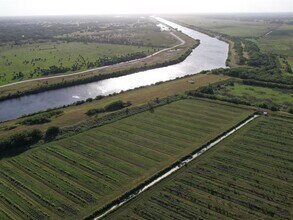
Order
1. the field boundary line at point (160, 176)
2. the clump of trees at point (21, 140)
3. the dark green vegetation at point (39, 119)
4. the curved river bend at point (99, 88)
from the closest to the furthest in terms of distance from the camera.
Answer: the field boundary line at point (160, 176), the clump of trees at point (21, 140), the dark green vegetation at point (39, 119), the curved river bend at point (99, 88)

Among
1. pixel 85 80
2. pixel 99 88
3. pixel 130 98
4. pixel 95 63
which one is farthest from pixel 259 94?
pixel 95 63

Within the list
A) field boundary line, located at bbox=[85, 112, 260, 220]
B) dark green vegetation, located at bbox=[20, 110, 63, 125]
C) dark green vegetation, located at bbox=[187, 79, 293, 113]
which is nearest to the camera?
field boundary line, located at bbox=[85, 112, 260, 220]

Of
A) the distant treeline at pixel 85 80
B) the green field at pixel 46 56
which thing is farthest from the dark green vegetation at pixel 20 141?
the green field at pixel 46 56

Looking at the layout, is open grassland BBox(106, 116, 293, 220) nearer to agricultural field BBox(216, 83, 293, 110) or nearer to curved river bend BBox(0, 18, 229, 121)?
agricultural field BBox(216, 83, 293, 110)

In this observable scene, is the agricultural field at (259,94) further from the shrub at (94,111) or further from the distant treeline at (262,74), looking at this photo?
the shrub at (94,111)

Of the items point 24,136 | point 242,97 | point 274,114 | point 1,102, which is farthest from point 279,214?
point 1,102

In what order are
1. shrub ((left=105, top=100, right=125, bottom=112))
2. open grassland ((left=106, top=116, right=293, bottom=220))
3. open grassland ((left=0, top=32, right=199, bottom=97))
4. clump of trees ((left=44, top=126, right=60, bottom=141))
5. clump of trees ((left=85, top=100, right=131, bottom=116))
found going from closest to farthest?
open grassland ((left=106, top=116, right=293, bottom=220)), clump of trees ((left=44, top=126, right=60, bottom=141)), clump of trees ((left=85, top=100, right=131, bottom=116)), shrub ((left=105, top=100, right=125, bottom=112)), open grassland ((left=0, top=32, right=199, bottom=97))

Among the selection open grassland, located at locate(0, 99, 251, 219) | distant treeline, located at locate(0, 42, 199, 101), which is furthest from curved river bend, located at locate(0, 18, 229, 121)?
open grassland, located at locate(0, 99, 251, 219)

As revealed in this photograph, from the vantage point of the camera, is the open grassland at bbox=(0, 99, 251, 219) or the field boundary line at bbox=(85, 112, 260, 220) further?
the open grassland at bbox=(0, 99, 251, 219)
